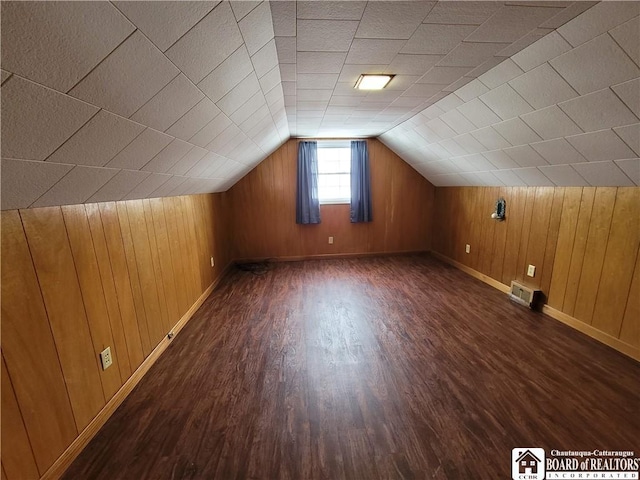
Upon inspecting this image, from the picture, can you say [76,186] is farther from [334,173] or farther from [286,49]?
[334,173]

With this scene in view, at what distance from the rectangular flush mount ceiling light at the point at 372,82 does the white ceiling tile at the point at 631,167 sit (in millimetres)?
1671

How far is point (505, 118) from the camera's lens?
216cm

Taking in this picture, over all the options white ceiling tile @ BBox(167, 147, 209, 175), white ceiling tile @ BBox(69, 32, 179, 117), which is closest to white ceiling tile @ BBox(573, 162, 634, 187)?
white ceiling tile @ BBox(69, 32, 179, 117)

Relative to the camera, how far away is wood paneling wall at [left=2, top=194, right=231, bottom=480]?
3.54 ft

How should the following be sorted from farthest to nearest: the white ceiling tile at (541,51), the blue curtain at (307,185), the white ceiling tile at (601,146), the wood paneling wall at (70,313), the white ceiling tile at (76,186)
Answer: the blue curtain at (307,185) → the white ceiling tile at (601,146) → the white ceiling tile at (541,51) → the white ceiling tile at (76,186) → the wood paneling wall at (70,313)

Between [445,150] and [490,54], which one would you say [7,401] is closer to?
[490,54]

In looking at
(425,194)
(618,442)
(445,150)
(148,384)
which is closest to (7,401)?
(148,384)

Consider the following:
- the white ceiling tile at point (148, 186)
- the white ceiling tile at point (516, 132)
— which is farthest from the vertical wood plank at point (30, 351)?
the white ceiling tile at point (516, 132)

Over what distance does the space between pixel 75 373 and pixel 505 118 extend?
10.5 feet

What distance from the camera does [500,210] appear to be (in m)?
3.33

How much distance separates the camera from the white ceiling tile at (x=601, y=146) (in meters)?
1.74

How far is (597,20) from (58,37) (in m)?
2.00

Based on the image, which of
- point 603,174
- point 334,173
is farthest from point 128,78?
point 334,173

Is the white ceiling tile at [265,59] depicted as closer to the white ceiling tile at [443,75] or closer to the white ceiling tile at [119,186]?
the white ceiling tile at [119,186]
